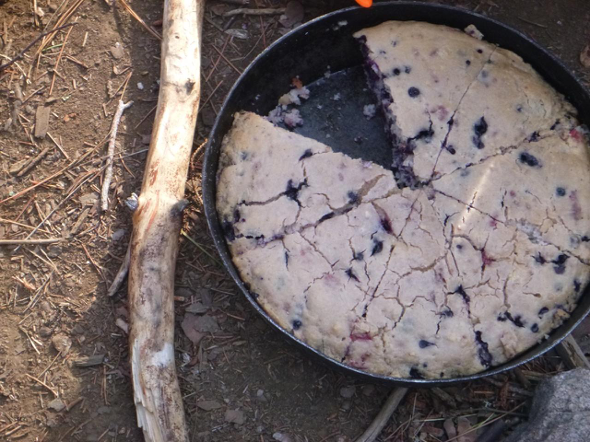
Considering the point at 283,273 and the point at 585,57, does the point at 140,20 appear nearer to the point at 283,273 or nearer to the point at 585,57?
the point at 283,273

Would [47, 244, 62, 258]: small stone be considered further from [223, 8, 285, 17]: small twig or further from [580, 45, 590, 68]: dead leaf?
[580, 45, 590, 68]: dead leaf

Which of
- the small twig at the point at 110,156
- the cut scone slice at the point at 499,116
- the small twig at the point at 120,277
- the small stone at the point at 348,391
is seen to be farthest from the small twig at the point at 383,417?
the small twig at the point at 110,156

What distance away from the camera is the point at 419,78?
111 inches

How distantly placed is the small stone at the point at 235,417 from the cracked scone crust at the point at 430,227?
0.67m

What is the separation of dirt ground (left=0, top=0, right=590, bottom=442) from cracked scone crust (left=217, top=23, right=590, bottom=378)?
471 mm

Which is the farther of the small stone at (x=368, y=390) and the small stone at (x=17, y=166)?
the small stone at (x=17, y=166)

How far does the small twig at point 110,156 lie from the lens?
3.13m

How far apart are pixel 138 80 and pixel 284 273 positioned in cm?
159

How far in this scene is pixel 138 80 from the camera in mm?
3320

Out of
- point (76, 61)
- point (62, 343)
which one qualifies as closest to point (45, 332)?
point (62, 343)

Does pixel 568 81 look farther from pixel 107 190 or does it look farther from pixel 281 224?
pixel 107 190

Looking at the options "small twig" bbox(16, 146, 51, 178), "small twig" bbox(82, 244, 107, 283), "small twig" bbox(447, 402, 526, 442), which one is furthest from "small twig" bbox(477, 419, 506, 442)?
"small twig" bbox(16, 146, 51, 178)

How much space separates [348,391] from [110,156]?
6.30 ft

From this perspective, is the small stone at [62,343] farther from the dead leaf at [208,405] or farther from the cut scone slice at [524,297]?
the cut scone slice at [524,297]
